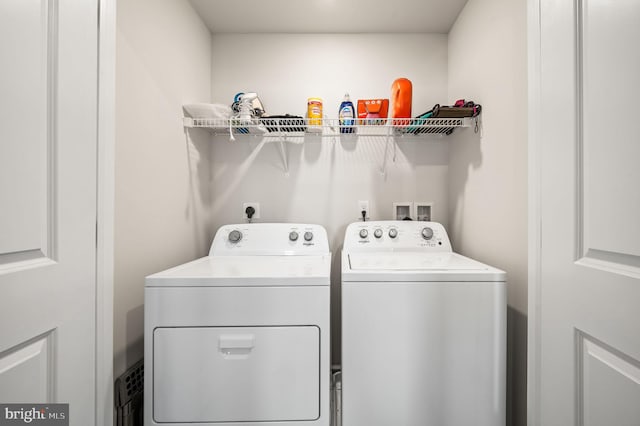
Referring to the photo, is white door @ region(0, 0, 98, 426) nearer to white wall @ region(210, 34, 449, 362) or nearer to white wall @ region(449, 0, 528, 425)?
white wall @ region(210, 34, 449, 362)

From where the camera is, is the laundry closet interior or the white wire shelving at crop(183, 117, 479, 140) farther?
the white wire shelving at crop(183, 117, 479, 140)

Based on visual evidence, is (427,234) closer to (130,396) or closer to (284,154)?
(284,154)

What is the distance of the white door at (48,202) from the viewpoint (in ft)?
2.16

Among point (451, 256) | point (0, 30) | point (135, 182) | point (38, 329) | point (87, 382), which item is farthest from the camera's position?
point (451, 256)

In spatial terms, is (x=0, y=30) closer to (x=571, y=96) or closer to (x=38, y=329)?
(x=38, y=329)

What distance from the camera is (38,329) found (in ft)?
2.39

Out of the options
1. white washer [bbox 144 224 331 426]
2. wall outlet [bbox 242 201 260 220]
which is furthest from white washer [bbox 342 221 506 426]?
wall outlet [bbox 242 201 260 220]

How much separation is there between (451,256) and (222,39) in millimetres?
2044

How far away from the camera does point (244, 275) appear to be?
3.52ft

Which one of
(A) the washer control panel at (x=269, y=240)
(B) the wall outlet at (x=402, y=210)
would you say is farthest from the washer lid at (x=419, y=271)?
(B) the wall outlet at (x=402, y=210)

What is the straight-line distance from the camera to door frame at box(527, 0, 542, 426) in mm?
917

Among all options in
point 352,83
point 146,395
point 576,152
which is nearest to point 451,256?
point 576,152

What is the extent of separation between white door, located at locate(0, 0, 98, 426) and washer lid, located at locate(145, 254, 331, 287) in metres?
0.24

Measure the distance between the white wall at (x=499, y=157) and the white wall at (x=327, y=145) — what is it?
0.23m
